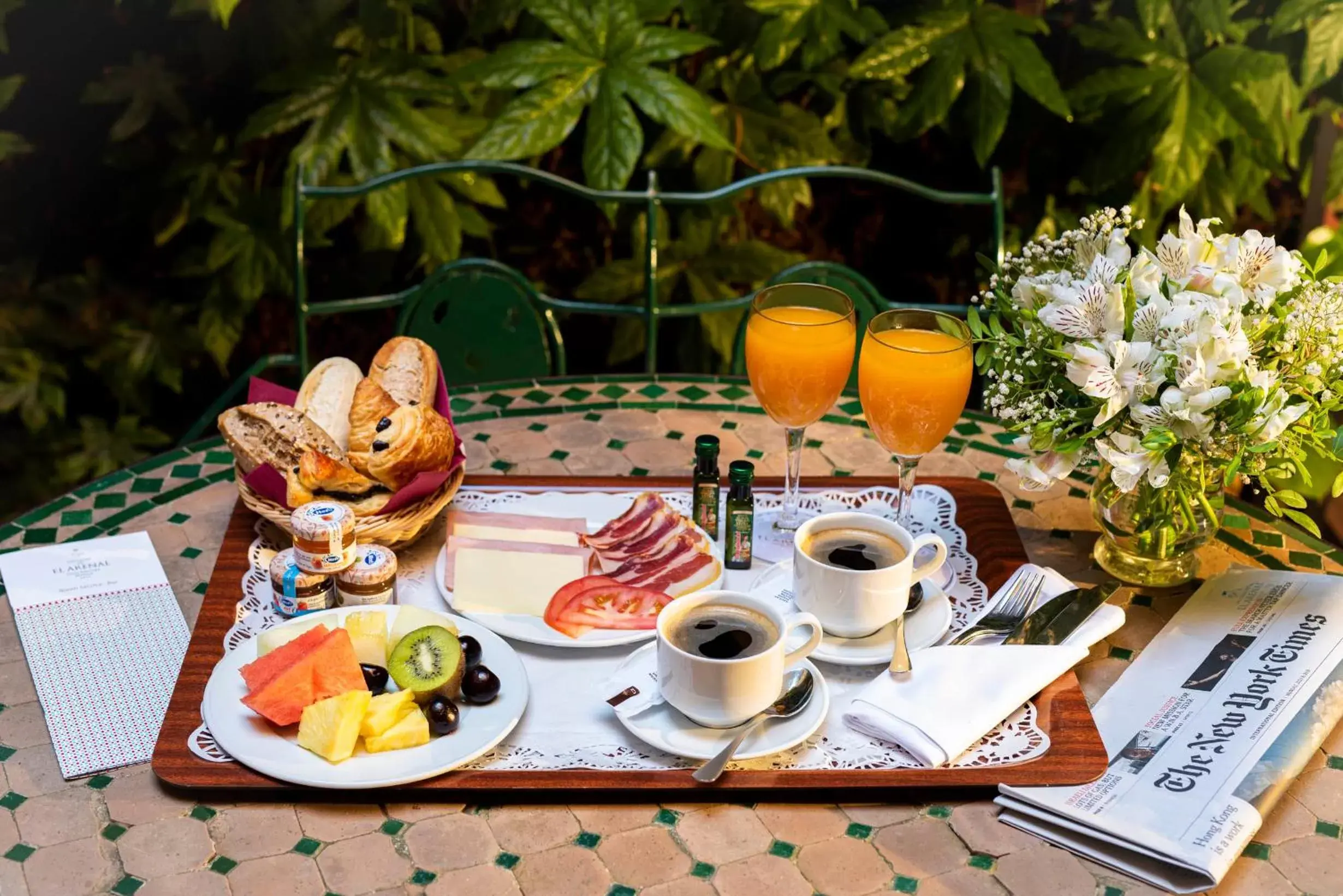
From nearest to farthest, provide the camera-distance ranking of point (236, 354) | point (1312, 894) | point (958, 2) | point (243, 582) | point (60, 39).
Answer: point (1312, 894), point (243, 582), point (958, 2), point (60, 39), point (236, 354)

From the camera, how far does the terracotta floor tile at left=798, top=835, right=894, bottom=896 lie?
1.03 metres

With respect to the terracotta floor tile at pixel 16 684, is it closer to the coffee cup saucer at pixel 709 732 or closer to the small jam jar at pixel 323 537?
the small jam jar at pixel 323 537

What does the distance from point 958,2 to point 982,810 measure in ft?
5.80

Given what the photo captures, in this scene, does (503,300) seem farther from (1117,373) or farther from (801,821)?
(801,821)

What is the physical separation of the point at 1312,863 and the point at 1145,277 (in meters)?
0.57

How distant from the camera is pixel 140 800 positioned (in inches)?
43.4

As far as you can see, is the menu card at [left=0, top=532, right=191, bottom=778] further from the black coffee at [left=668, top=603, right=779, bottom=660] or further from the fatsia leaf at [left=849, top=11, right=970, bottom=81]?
the fatsia leaf at [left=849, top=11, right=970, bottom=81]

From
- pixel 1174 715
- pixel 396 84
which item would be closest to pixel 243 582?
pixel 1174 715

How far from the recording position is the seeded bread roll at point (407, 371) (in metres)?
1.60

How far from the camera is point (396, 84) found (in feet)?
7.98

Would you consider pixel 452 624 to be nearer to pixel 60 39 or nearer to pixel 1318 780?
pixel 1318 780

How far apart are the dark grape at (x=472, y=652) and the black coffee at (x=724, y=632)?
0.19 meters

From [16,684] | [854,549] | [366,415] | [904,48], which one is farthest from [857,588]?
[904,48]

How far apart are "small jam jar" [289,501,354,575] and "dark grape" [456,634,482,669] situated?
0.17 metres
